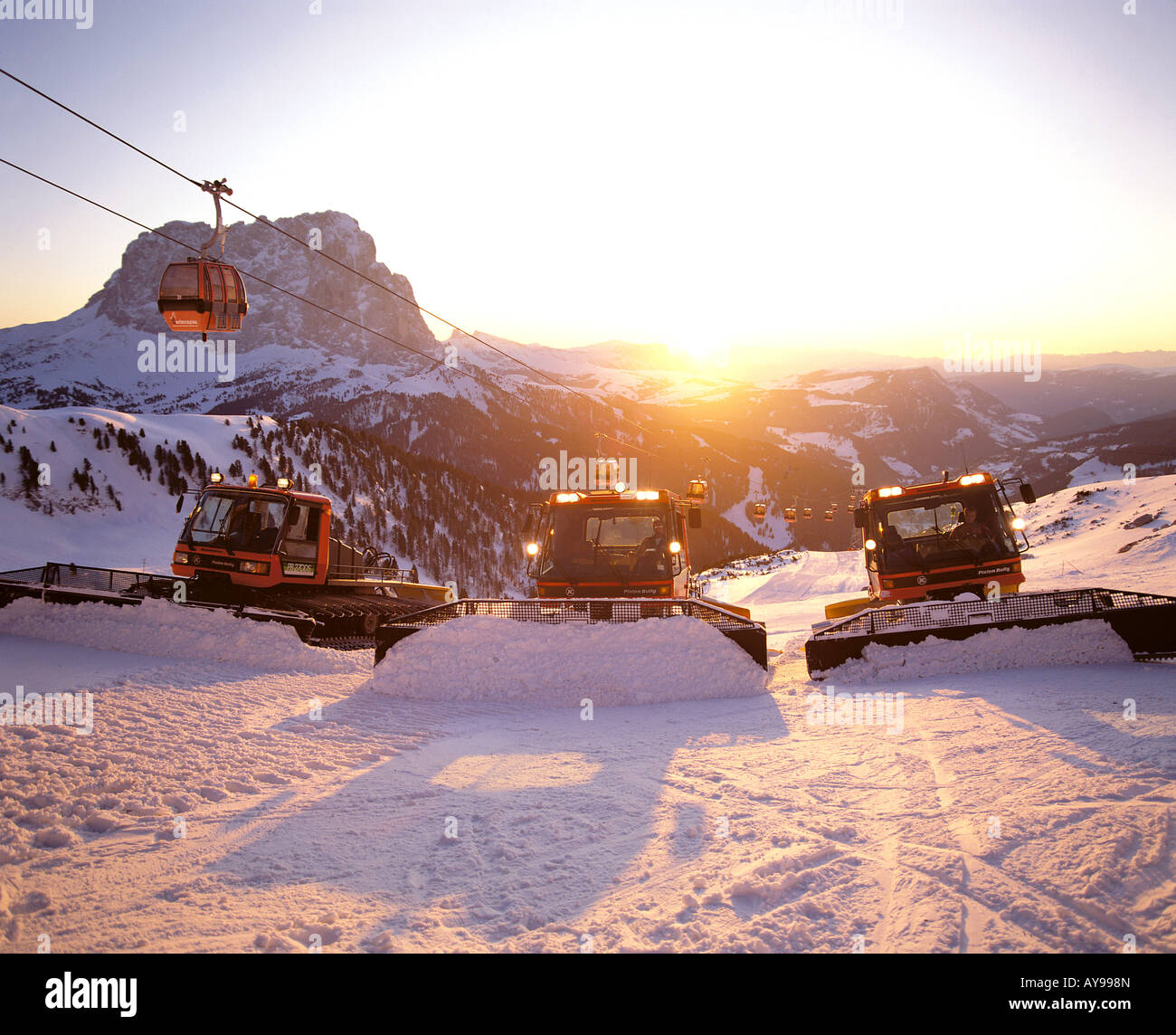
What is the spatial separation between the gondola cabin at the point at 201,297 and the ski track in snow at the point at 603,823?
4.48 m

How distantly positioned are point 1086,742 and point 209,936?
5.86 meters

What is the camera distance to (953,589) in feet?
33.6

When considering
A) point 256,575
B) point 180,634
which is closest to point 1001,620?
point 180,634

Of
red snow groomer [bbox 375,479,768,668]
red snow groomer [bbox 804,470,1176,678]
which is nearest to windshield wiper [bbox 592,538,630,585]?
red snow groomer [bbox 375,479,768,668]

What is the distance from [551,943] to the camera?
10.1 ft

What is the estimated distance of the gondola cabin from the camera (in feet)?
28.3

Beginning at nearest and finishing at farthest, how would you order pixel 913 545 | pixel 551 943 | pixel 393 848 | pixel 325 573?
1. pixel 551 943
2. pixel 393 848
3. pixel 913 545
4. pixel 325 573

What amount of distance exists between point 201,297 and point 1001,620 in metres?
10.4

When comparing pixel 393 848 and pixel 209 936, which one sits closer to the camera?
pixel 209 936

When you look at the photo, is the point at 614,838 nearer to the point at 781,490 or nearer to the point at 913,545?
the point at 913,545

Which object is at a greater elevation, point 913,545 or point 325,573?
point 913,545

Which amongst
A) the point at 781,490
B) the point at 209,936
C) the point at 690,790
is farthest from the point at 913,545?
the point at 781,490

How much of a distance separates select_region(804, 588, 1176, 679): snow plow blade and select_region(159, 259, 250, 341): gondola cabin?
8456 mm

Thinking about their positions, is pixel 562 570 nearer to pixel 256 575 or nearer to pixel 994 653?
pixel 994 653
